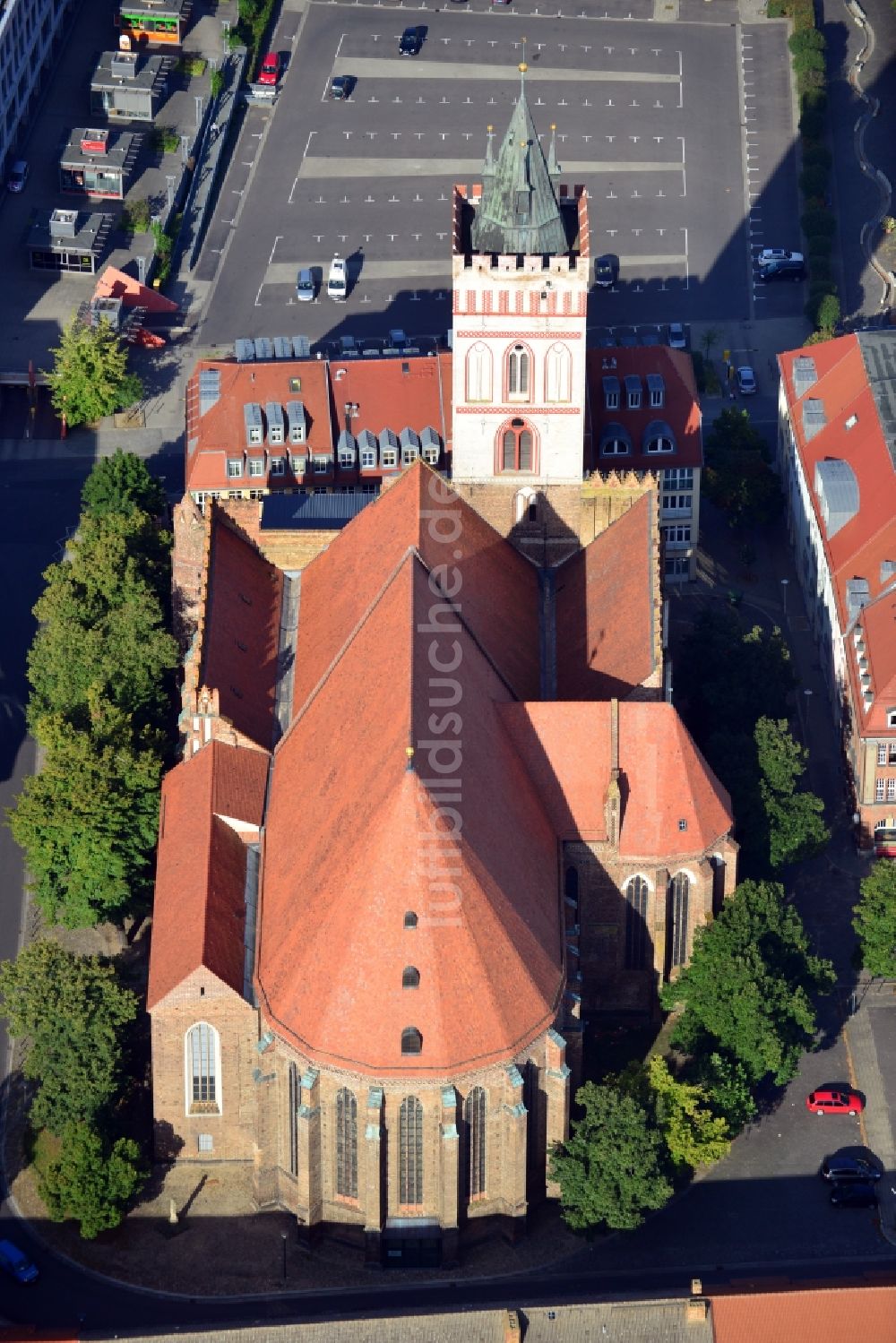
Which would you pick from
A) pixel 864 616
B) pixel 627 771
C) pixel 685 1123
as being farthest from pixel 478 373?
pixel 685 1123

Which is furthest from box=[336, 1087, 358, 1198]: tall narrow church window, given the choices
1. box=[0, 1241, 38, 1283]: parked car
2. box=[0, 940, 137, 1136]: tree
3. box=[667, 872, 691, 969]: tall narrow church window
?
box=[667, 872, 691, 969]: tall narrow church window

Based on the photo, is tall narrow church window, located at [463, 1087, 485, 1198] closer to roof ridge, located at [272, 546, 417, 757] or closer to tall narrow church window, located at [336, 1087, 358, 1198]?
tall narrow church window, located at [336, 1087, 358, 1198]

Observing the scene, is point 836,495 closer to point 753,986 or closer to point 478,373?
point 478,373

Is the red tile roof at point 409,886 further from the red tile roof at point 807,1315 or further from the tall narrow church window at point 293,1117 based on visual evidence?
the red tile roof at point 807,1315

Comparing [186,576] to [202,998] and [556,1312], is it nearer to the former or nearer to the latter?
[202,998]

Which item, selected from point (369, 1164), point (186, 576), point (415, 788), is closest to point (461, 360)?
point (186, 576)

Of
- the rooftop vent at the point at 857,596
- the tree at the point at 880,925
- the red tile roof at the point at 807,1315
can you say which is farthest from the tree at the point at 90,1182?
the rooftop vent at the point at 857,596

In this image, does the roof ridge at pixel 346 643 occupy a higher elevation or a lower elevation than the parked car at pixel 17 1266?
higher
